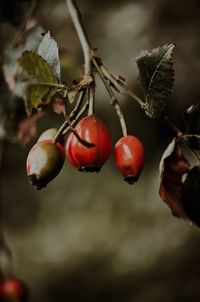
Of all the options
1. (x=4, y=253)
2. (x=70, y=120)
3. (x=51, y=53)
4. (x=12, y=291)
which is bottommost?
(x=12, y=291)

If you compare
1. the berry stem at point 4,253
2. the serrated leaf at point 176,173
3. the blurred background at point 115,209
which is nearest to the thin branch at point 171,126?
the serrated leaf at point 176,173

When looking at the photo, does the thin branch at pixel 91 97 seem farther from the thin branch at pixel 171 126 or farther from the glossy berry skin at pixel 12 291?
the glossy berry skin at pixel 12 291

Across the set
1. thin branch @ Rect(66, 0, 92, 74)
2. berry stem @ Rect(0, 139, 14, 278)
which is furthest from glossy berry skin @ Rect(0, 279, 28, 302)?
thin branch @ Rect(66, 0, 92, 74)

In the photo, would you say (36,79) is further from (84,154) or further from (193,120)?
(193,120)

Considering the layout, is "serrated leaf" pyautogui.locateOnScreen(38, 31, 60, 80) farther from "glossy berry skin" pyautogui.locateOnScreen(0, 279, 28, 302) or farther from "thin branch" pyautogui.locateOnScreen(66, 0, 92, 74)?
"glossy berry skin" pyautogui.locateOnScreen(0, 279, 28, 302)

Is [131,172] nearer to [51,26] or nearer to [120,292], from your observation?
[51,26]

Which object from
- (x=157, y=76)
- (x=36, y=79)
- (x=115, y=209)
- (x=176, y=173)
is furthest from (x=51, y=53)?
(x=115, y=209)

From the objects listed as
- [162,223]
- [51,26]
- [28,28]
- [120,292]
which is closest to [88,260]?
[120,292]
